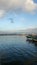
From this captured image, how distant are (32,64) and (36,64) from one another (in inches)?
29.4

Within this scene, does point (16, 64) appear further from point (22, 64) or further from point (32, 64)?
point (32, 64)

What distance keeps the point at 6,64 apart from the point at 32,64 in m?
4.78

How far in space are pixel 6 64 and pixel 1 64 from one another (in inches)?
46.9

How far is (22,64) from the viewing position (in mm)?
22047

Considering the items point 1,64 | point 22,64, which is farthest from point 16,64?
point 1,64

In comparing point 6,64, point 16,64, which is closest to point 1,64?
point 6,64

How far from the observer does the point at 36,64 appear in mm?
22172

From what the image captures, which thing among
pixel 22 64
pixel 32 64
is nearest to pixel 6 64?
pixel 22 64

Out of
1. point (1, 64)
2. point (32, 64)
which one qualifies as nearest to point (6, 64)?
point (1, 64)

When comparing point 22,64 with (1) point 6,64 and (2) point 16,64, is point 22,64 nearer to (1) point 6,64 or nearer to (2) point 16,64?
(2) point 16,64

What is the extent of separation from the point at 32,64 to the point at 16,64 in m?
2.95

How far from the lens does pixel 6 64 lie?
21.9 meters

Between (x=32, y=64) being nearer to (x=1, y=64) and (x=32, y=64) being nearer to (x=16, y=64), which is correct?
(x=16, y=64)

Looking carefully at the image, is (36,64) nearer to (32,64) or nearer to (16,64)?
(32,64)
